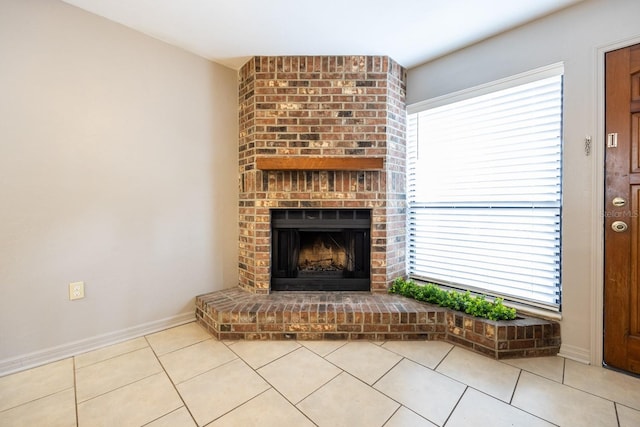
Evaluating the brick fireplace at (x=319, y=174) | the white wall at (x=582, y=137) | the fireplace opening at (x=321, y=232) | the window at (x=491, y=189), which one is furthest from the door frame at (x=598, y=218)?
the fireplace opening at (x=321, y=232)

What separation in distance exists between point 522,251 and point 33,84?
353cm

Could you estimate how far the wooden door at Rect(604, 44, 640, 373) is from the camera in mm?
1483

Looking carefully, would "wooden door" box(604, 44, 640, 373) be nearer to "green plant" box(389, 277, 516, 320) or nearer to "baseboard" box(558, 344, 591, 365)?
"baseboard" box(558, 344, 591, 365)

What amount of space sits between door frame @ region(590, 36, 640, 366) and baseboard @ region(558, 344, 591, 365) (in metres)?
0.02

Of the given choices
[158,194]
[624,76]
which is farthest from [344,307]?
[624,76]

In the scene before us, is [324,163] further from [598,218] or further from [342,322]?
[598,218]

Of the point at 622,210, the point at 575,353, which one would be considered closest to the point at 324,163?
the point at 622,210

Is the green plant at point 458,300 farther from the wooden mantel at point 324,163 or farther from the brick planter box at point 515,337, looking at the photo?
the wooden mantel at point 324,163

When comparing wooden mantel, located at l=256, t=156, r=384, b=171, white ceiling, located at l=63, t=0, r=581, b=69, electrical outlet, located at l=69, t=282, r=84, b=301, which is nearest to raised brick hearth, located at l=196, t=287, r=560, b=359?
electrical outlet, located at l=69, t=282, r=84, b=301

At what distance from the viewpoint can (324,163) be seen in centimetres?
210

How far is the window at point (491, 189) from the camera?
5.81 feet

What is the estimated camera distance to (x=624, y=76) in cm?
150

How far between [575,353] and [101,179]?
11.5 ft

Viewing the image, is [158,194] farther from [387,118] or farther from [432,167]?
[432,167]
